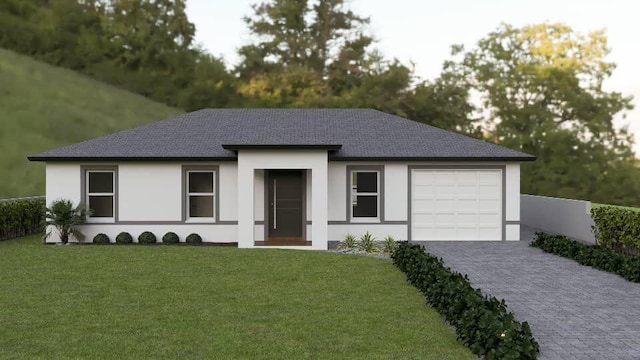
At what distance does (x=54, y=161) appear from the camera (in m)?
19.2

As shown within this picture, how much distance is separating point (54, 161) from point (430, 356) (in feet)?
50.6

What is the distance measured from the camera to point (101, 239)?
1917cm

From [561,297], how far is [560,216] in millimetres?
11810

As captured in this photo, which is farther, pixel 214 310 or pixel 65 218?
pixel 65 218

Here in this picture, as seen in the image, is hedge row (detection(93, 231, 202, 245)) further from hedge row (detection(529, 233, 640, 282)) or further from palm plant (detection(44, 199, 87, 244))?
hedge row (detection(529, 233, 640, 282))

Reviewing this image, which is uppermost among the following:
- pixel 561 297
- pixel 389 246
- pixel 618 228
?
pixel 618 228

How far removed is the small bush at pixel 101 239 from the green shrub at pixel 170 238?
5.86 feet

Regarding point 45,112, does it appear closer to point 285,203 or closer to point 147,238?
point 147,238

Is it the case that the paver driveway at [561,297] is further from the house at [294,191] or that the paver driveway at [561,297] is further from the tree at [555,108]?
the tree at [555,108]

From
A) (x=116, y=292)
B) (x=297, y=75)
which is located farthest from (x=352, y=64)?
(x=116, y=292)

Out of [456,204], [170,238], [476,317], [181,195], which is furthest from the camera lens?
[456,204]

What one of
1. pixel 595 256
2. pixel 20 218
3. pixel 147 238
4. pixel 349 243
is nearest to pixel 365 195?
pixel 349 243

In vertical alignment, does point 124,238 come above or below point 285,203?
below

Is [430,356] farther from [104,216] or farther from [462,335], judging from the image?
[104,216]
